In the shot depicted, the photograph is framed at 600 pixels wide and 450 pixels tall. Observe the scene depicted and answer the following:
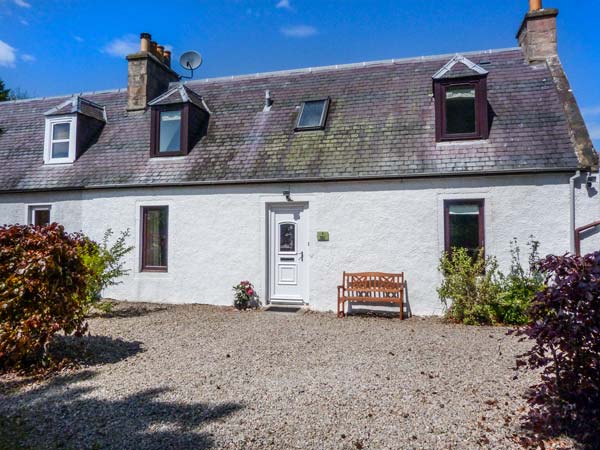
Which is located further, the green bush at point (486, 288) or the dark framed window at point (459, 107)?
the dark framed window at point (459, 107)

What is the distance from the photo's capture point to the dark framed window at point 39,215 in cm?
1213

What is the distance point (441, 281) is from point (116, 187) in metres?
8.94

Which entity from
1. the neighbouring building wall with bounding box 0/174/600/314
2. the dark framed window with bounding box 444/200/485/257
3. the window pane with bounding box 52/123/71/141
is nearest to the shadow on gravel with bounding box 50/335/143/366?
the neighbouring building wall with bounding box 0/174/600/314

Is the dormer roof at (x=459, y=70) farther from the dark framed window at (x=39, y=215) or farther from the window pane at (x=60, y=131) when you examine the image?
the dark framed window at (x=39, y=215)

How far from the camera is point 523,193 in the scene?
29.3 feet

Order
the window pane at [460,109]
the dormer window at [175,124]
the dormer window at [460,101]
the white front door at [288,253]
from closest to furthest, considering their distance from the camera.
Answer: the dormer window at [460,101], the window pane at [460,109], the white front door at [288,253], the dormer window at [175,124]

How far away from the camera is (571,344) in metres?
3.22

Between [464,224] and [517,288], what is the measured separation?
1.76m

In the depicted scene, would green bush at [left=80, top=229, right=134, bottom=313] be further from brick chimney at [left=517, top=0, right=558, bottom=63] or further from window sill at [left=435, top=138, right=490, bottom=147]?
brick chimney at [left=517, top=0, right=558, bottom=63]

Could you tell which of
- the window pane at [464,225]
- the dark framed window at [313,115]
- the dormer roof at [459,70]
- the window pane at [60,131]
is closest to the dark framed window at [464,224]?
the window pane at [464,225]

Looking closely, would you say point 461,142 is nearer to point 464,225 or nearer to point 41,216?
point 464,225

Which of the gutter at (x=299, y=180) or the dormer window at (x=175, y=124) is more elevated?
the dormer window at (x=175, y=124)

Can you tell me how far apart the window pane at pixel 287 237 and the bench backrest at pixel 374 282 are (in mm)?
1847

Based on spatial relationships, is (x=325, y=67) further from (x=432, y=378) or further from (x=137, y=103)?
(x=432, y=378)
